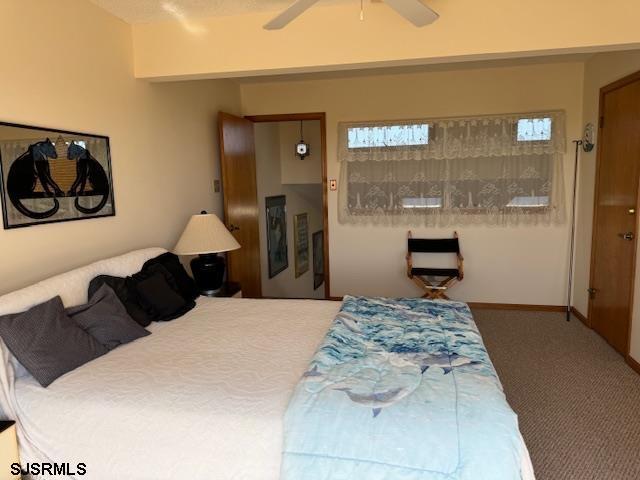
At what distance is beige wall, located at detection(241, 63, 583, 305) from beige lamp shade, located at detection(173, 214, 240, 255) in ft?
5.79

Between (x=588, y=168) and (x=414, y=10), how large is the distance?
2.79 metres

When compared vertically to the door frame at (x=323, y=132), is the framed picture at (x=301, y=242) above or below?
below

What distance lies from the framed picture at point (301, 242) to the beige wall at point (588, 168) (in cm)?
350

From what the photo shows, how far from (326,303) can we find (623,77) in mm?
2778

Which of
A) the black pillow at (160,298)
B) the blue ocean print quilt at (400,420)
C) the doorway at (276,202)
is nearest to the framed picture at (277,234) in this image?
the doorway at (276,202)

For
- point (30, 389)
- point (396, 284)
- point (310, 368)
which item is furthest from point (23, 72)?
point (396, 284)

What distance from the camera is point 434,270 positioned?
442cm

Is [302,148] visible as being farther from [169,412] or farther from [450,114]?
[169,412]

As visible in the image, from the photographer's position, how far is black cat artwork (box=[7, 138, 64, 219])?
2176 millimetres

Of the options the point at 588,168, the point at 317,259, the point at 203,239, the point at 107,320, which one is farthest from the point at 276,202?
the point at 107,320

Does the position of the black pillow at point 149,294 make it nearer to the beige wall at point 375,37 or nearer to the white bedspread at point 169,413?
the white bedspread at point 169,413

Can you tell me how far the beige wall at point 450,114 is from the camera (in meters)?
4.20

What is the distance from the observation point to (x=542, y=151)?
4.18 meters

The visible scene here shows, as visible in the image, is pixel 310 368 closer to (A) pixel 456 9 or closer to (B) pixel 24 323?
(B) pixel 24 323
